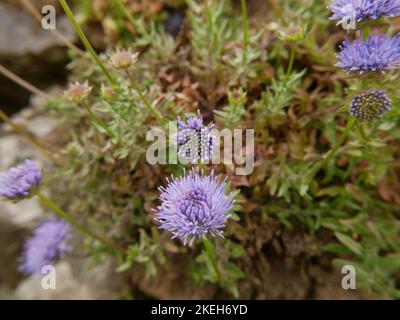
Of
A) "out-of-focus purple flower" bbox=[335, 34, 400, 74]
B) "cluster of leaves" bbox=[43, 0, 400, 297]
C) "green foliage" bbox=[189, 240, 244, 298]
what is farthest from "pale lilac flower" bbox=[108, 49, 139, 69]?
"green foliage" bbox=[189, 240, 244, 298]

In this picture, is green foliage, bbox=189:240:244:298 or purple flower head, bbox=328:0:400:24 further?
green foliage, bbox=189:240:244:298

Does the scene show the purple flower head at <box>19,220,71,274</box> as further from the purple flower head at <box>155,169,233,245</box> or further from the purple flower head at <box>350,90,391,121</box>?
the purple flower head at <box>350,90,391,121</box>

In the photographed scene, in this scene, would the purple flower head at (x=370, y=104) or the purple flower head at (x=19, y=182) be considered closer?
the purple flower head at (x=370, y=104)

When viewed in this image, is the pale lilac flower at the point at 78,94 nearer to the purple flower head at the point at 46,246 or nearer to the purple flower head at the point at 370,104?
the purple flower head at the point at 46,246

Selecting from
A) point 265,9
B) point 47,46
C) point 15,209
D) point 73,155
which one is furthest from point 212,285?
point 47,46

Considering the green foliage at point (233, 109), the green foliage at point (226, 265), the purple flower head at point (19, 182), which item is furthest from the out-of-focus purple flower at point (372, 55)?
the purple flower head at point (19, 182)
